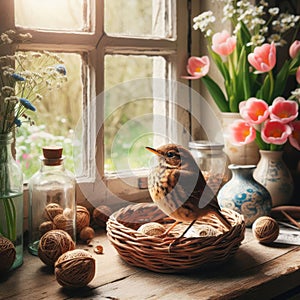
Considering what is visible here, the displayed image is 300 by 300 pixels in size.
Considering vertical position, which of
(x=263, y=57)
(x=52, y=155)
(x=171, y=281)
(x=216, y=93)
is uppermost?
(x=263, y=57)

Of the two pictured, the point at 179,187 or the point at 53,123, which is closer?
the point at 179,187

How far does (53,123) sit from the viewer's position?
1.67 m

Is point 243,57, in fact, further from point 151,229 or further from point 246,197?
point 151,229

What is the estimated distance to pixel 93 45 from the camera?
148 cm

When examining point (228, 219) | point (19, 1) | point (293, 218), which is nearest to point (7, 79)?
point (19, 1)

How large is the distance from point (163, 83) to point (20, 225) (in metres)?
0.63

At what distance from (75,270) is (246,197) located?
552 millimetres

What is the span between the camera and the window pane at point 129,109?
1591mm

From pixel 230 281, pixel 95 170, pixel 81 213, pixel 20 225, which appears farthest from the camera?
pixel 95 170

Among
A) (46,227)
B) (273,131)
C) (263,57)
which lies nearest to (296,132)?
(273,131)

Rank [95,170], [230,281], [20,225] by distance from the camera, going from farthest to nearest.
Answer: [95,170] → [20,225] → [230,281]

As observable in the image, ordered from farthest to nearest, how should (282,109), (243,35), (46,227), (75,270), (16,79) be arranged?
(243,35), (282,109), (46,227), (16,79), (75,270)

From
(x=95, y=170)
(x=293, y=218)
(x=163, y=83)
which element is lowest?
(x=293, y=218)

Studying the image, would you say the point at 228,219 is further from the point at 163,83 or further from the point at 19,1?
the point at 19,1
